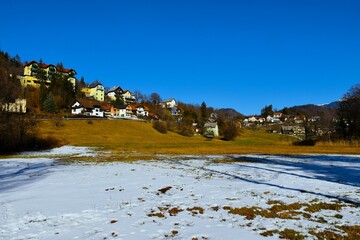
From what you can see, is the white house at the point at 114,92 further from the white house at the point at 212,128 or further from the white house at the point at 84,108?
the white house at the point at 212,128

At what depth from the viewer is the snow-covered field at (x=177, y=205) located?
320 inches

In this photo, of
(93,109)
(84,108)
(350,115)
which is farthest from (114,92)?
(350,115)

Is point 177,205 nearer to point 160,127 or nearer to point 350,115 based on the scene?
point 350,115

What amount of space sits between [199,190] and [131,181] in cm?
411

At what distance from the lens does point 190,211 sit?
392 inches

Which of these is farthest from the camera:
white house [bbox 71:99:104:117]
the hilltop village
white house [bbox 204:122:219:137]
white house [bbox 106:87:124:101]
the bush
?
white house [bbox 106:87:124:101]

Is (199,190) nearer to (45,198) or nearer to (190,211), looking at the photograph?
(190,211)

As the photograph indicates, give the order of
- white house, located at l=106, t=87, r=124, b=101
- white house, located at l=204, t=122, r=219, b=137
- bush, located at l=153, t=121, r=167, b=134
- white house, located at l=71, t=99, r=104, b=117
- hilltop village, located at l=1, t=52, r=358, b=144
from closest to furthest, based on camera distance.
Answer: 1. hilltop village, located at l=1, t=52, r=358, b=144
2. bush, located at l=153, t=121, r=167, b=134
3. white house, located at l=71, t=99, r=104, b=117
4. white house, located at l=204, t=122, r=219, b=137
5. white house, located at l=106, t=87, r=124, b=101

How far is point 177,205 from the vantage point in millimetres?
10773

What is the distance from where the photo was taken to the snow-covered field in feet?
26.7

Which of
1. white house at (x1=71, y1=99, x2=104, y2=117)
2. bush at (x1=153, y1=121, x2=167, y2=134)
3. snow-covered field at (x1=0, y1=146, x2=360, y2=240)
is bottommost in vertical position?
snow-covered field at (x1=0, y1=146, x2=360, y2=240)

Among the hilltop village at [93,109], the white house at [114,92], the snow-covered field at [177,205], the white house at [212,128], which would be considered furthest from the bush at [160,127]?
the white house at [114,92]

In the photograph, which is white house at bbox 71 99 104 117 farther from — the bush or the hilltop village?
the bush

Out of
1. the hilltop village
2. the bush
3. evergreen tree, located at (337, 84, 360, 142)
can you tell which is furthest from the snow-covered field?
the bush
